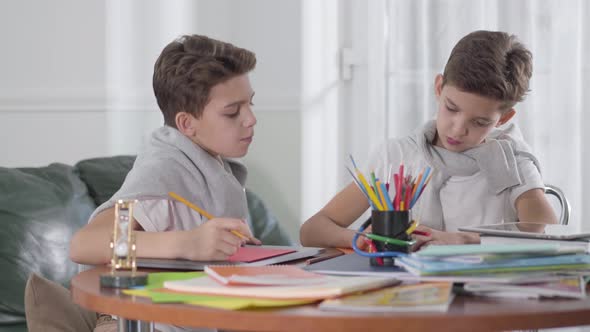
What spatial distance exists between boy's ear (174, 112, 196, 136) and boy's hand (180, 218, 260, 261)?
1.54 ft

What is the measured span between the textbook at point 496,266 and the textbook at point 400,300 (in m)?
0.04

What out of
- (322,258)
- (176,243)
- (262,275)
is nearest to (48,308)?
(176,243)

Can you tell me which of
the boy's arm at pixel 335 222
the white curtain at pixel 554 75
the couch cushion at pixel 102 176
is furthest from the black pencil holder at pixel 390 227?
the white curtain at pixel 554 75

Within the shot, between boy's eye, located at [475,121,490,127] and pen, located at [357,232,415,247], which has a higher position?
boy's eye, located at [475,121,490,127]

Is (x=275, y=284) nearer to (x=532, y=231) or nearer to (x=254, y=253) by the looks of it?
(x=254, y=253)

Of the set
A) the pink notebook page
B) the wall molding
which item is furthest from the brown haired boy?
the wall molding

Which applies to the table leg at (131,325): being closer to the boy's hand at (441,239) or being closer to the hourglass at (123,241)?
the hourglass at (123,241)

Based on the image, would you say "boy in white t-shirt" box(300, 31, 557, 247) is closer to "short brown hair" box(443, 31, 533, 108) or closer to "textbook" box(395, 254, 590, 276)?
"short brown hair" box(443, 31, 533, 108)

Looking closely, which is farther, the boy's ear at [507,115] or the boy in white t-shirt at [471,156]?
the boy's ear at [507,115]

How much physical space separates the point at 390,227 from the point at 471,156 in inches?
28.7

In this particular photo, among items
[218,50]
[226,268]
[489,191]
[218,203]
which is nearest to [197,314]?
[226,268]

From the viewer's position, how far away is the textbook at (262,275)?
113 centimetres

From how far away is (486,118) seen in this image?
6.17 feet

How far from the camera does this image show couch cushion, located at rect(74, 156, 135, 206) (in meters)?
2.69
